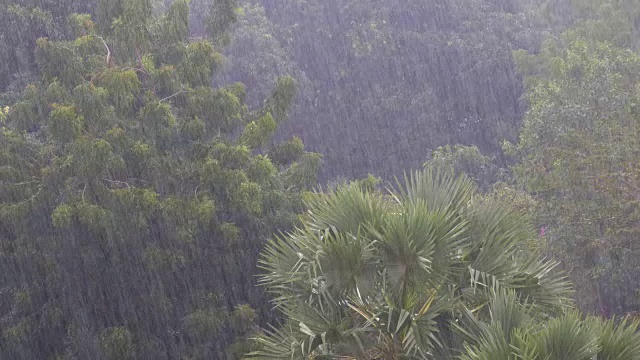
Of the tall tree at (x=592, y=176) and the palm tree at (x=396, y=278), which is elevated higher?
the palm tree at (x=396, y=278)

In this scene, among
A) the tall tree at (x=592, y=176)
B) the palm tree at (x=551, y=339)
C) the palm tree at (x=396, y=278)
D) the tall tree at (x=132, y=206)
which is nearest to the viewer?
the palm tree at (x=551, y=339)

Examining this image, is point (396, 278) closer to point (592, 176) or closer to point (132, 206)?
point (132, 206)

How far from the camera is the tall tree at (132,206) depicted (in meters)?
9.40

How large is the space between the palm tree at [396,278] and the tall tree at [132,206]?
3654 mm

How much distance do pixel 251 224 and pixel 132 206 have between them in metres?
1.66

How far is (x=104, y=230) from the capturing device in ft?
31.1

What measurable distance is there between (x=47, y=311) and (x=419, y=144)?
12448 mm

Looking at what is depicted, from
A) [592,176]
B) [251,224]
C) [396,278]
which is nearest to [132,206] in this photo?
[251,224]

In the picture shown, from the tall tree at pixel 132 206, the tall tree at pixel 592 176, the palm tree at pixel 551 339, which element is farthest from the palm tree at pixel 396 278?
the tall tree at pixel 592 176

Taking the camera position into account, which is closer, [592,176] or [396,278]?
[396,278]

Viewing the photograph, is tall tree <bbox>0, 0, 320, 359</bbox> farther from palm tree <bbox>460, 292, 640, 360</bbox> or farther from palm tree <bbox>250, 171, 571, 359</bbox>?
palm tree <bbox>460, 292, 640, 360</bbox>

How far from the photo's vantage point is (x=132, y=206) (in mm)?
9297

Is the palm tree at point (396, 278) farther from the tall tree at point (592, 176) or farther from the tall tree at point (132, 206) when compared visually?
the tall tree at point (592, 176)

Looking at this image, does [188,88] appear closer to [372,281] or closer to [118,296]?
[118,296]
